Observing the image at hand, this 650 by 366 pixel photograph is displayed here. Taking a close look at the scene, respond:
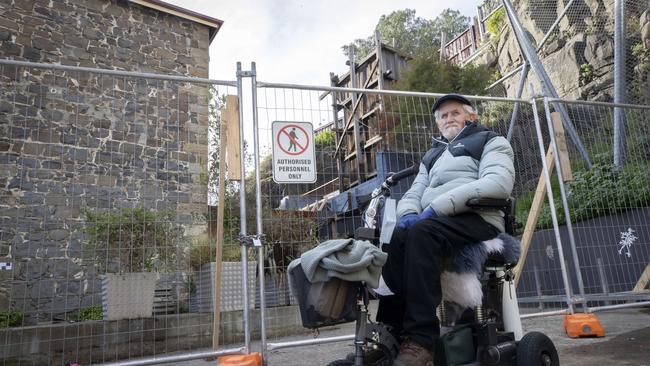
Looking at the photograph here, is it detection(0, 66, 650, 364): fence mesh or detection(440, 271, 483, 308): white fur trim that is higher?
detection(0, 66, 650, 364): fence mesh

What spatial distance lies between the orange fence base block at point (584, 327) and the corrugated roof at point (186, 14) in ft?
28.3

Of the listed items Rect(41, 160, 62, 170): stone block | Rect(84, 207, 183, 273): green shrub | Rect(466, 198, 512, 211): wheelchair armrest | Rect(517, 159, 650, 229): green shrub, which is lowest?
Rect(466, 198, 512, 211): wheelchair armrest

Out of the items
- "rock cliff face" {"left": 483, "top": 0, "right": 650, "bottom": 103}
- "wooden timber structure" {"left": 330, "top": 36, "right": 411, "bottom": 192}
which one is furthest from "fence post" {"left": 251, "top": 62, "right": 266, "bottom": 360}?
"rock cliff face" {"left": 483, "top": 0, "right": 650, "bottom": 103}

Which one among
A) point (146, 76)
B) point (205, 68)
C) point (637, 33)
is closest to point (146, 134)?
point (146, 76)

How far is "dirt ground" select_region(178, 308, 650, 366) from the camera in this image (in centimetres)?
293

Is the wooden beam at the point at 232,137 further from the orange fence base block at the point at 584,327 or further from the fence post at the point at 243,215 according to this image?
the orange fence base block at the point at 584,327

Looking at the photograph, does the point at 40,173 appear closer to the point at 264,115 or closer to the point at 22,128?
the point at 22,128

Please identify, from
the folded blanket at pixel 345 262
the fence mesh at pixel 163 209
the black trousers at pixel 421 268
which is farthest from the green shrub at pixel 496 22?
the folded blanket at pixel 345 262

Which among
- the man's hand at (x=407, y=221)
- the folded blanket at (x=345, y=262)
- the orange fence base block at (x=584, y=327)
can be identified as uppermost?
the man's hand at (x=407, y=221)

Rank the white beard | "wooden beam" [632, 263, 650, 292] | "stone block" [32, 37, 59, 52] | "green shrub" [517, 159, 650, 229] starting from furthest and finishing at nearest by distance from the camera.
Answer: "stone block" [32, 37, 59, 52] < "green shrub" [517, 159, 650, 229] < "wooden beam" [632, 263, 650, 292] < the white beard

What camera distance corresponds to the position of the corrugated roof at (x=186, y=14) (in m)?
8.95

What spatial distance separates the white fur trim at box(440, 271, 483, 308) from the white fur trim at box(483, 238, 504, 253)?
6.9 inches

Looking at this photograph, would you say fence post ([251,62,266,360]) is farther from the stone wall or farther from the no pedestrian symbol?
the stone wall

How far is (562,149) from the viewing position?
4336 millimetres
